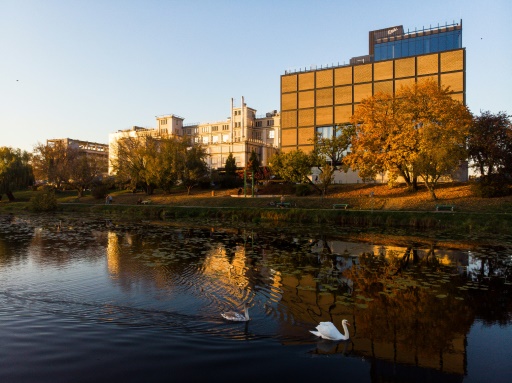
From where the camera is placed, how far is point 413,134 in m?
41.1

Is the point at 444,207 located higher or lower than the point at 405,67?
lower

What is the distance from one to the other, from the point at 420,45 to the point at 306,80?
25.6 meters

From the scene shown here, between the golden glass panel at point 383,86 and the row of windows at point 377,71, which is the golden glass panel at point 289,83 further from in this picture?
the golden glass panel at point 383,86

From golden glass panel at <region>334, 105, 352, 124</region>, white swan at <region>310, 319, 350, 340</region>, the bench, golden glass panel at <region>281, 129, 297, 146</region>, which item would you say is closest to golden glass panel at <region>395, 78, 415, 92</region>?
golden glass panel at <region>334, 105, 352, 124</region>

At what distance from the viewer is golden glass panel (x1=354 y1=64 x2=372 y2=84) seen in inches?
2484

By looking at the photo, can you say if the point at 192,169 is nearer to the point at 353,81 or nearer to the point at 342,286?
the point at 353,81

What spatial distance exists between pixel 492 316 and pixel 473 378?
12.7 feet

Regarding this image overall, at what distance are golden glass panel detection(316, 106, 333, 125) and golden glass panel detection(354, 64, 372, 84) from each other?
634 cm

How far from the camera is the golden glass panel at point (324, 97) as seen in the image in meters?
66.0

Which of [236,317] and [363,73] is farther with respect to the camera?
[363,73]

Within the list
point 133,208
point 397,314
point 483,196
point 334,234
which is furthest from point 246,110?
point 397,314

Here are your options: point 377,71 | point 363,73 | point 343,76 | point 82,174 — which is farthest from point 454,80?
point 82,174

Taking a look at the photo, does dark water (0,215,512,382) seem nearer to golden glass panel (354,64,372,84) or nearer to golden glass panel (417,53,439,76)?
golden glass panel (417,53,439,76)

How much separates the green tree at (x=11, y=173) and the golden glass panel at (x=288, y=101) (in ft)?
138
